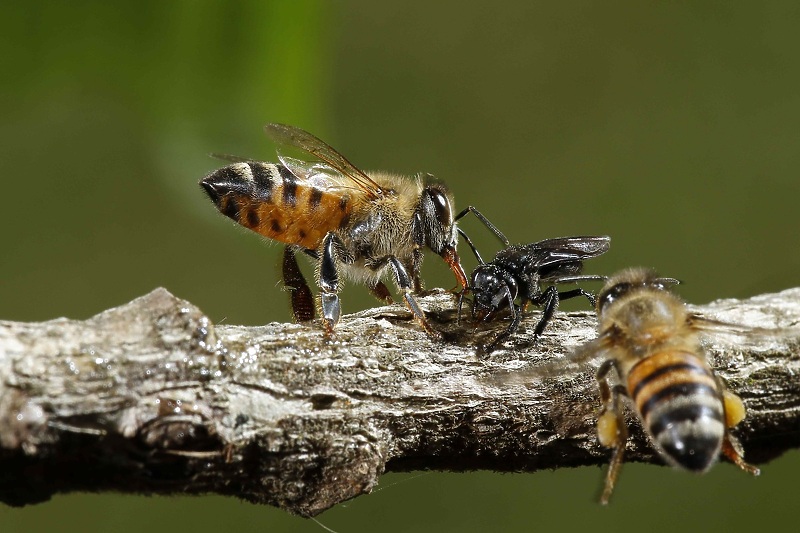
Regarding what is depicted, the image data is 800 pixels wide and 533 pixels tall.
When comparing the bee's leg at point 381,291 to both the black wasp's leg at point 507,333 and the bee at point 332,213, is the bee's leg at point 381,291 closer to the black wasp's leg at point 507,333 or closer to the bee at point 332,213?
the bee at point 332,213

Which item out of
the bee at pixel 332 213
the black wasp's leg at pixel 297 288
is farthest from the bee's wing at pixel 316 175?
the black wasp's leg at pixel 297 288

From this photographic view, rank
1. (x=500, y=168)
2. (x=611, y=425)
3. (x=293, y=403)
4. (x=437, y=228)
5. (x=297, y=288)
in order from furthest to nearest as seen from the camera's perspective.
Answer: (x=500, y=168) < (x=437, y=228) < (x=297, y=288) < (x=611, y=425) < (x=293, y=403)

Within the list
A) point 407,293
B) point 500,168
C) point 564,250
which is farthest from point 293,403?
point 500,168

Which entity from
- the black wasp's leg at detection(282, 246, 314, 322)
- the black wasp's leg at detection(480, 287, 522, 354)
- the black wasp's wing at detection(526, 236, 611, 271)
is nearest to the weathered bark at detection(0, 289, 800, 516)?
the black wasp's leg at detection(480, 287, 522, 354)

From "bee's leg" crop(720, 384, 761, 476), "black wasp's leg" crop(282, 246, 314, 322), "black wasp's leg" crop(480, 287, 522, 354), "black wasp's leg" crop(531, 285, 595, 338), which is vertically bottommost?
"bee's leg" crop(720, 384, 761, 476)

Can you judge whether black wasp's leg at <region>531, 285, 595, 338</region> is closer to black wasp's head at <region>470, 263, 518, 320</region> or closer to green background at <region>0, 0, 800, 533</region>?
black wasp's head at <region>470, 263, 518, 320</region>

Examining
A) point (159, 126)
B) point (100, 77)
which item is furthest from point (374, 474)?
point (100, 77)

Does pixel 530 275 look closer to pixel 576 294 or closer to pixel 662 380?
pixel 576 294
